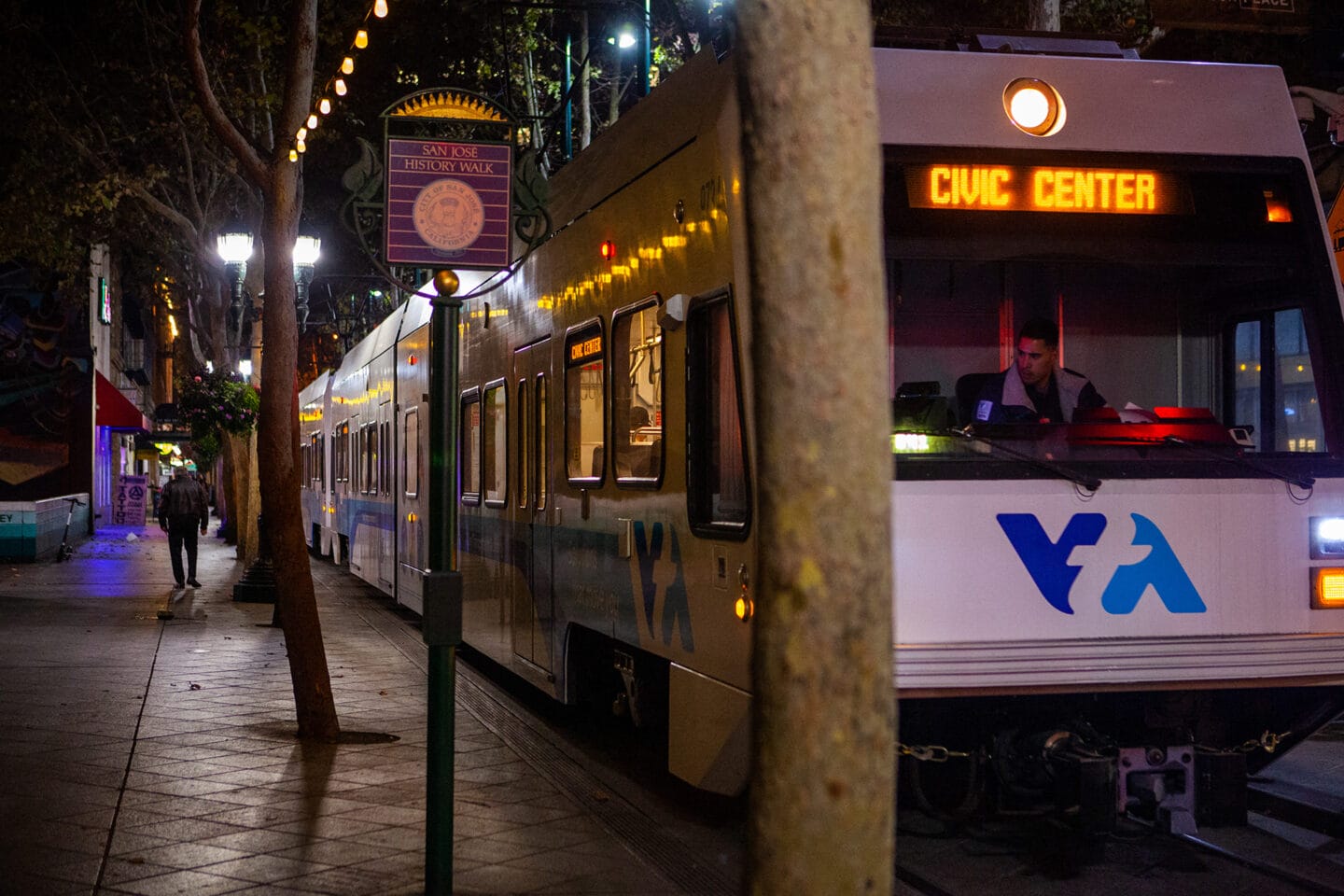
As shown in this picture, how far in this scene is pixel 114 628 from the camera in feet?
55.8

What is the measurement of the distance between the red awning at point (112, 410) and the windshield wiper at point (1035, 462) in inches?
1436

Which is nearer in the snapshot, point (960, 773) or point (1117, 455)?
point (1117, 455)

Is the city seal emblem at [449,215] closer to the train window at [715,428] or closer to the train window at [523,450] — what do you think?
the train window at [715,428]

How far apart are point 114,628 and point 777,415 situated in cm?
1536

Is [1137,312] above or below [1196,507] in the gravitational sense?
above

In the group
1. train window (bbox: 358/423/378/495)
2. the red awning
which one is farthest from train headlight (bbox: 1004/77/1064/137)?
the red awning

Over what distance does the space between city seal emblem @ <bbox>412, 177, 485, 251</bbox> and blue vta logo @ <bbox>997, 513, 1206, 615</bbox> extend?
2.43 meters

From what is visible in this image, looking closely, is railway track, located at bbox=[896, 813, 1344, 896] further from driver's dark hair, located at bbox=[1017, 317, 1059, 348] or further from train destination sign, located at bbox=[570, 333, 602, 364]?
train destination sign, located at bbox=[570, 333, 602, 364]

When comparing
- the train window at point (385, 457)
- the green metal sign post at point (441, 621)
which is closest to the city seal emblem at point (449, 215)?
the green metal sign post at point (441, 621)

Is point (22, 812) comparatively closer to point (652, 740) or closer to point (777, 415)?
point (652, 740)

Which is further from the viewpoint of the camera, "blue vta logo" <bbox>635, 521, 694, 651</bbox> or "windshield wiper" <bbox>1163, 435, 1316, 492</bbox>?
"blue vta logo" <bbox>635, 521, 694, 651</bbox>

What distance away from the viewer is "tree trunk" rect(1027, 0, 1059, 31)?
13.0 meters

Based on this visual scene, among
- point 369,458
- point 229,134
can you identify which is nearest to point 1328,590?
point 229,134

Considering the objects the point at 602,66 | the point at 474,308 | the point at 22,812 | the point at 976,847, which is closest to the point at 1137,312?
the point at 976,847
